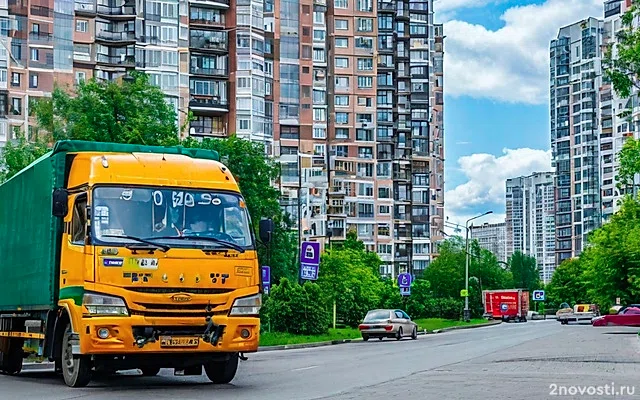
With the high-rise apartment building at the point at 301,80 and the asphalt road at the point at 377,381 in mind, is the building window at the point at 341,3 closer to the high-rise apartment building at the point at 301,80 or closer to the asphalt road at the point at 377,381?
the high-rise apartment building at the point at 301,80

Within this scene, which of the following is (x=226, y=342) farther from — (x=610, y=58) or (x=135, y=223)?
(x=610, y=58)

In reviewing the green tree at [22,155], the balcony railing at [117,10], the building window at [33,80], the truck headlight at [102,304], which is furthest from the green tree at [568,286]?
the truck headlight at [102,304]

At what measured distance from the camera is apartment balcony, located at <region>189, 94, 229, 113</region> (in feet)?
321

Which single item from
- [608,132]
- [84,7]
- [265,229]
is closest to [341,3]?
[84,7]

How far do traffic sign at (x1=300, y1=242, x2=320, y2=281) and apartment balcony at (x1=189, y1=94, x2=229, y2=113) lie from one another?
54.2 m

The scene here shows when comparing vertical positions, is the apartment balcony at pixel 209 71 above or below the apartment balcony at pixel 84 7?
below

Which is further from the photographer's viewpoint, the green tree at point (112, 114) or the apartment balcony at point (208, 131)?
the apartment balcony at point (208, 131)

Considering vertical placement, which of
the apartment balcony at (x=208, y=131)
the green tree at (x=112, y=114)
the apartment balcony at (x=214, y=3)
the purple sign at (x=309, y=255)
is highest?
the apartment balcony at (x=214, y=3)

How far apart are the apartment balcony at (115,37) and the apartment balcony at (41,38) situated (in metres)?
7.30

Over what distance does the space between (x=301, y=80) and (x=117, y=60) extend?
63.9 feet

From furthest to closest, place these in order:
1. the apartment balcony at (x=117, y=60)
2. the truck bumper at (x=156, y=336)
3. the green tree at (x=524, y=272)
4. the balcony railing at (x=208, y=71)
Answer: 1. the green tree at (x=524, y=272)
2. the balcony railing at (x=208, y=71)
3. the apartment balcony at (x=117, y=60)
4. the truck bumper at (x=156, y=336)

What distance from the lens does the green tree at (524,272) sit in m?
162

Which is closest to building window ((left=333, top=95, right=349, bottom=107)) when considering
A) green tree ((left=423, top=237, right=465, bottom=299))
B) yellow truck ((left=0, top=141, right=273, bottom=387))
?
green tree ((left=423, top=237, right=465, bottom=299))

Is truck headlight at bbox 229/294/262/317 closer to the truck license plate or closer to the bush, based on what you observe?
the truck license plate
